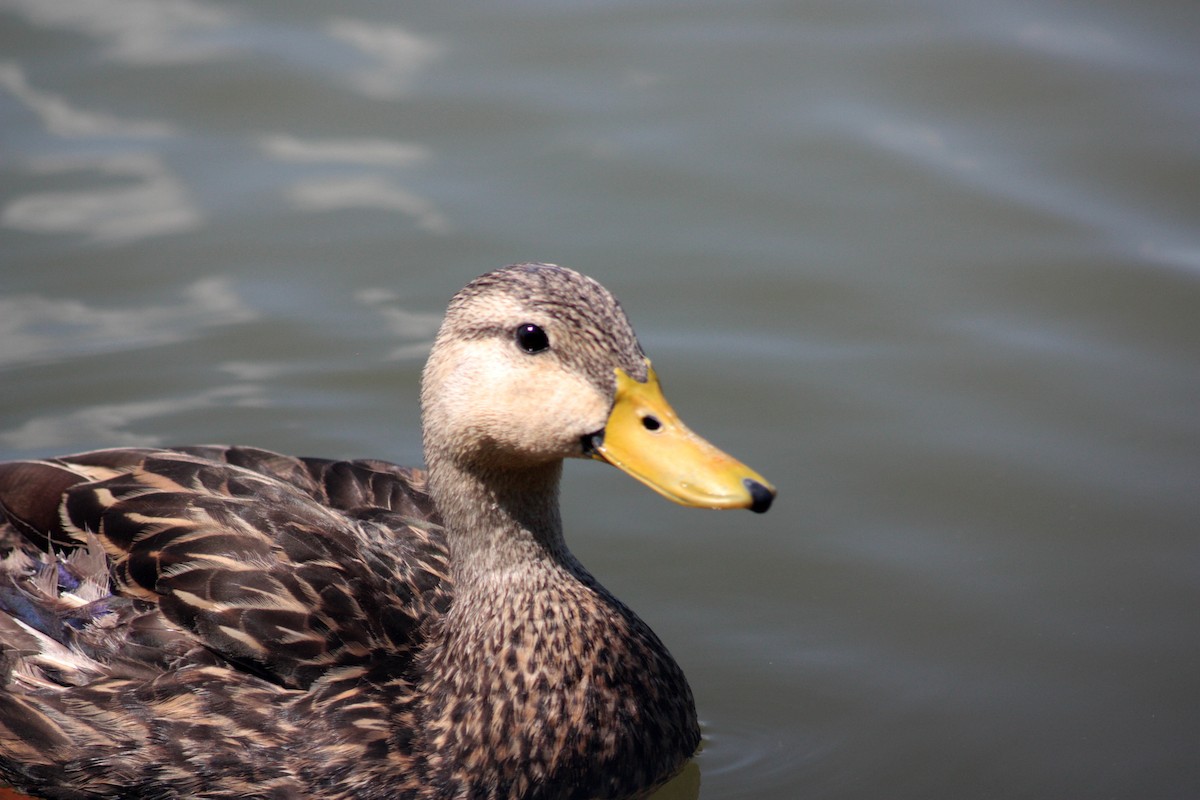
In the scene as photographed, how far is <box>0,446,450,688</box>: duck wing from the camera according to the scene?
505 cm

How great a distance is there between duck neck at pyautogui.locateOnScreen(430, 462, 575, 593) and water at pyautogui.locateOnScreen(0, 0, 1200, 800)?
42.6 inches

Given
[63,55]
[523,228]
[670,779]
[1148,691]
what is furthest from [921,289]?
[63,55]

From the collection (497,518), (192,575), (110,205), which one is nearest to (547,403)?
(497,518)

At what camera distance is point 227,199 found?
8625mm

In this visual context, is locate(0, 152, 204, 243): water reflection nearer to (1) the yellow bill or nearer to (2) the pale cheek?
(2) the pale cheek

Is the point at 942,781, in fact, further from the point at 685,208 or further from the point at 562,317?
the point at 685,208

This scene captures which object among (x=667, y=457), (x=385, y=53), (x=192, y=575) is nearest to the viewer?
(x=667, y=457)

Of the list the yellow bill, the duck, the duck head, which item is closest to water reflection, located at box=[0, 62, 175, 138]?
the duck

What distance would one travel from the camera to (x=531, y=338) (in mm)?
4754

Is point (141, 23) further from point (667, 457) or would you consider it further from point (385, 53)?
point (667, 457)

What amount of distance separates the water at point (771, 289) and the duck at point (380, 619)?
0.83 m

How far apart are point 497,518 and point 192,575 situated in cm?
94

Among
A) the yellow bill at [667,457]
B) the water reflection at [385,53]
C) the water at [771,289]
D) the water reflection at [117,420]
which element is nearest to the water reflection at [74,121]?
the water at [771,289]

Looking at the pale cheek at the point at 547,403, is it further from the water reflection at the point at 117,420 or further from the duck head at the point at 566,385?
the water reflection at the point at 117,420
